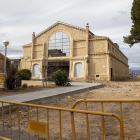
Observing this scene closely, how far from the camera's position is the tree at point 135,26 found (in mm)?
15666

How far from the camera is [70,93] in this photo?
948 centimetres

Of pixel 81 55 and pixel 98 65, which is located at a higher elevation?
pixel 81 55

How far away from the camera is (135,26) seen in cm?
1652

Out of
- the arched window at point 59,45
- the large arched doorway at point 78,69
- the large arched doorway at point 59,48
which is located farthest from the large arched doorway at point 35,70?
the large arched doorway at point 78,69

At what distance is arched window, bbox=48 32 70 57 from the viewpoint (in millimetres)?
28766

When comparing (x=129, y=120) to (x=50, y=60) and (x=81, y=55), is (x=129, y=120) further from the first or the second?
(x=50, y=60)

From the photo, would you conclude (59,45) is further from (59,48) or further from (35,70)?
(35,70)

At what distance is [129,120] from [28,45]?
1204 inches

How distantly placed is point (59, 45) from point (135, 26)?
633 inches

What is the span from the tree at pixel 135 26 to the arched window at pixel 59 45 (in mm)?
13264

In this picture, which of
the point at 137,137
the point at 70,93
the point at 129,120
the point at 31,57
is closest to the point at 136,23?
the point at 70,93

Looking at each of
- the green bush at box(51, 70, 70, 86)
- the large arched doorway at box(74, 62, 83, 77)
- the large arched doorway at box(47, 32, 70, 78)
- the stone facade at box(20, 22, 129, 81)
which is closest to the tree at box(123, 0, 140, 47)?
the stone facade at box(20, 22, 129, 81)

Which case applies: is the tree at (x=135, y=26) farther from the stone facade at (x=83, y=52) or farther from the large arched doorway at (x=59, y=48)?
the large arched doorway at (x=59, y=48)

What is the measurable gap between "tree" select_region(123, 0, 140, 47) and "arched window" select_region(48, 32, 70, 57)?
13.3m
